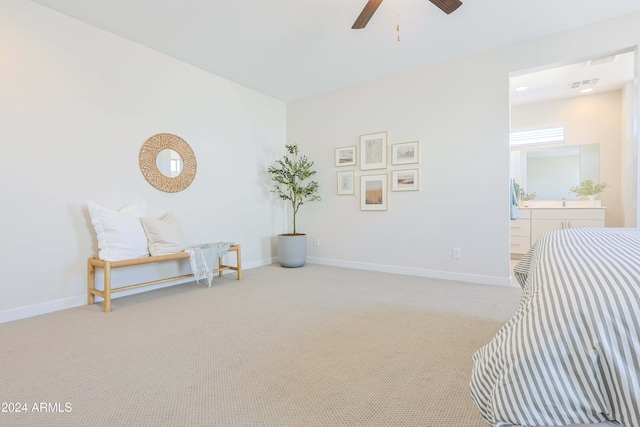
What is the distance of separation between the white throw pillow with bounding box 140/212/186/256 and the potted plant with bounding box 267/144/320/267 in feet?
5.05

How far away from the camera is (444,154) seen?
3656 millimetres

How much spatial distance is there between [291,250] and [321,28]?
2679mm

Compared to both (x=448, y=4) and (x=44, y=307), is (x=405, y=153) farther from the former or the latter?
(x=44, y=307)

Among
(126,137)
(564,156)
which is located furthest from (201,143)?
(564,156)

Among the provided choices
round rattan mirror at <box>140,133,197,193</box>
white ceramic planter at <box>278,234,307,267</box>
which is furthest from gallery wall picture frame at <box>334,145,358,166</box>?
round rattan mirror at <box>140,133,197,193</box>

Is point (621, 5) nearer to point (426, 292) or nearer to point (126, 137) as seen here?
point (426, 292)

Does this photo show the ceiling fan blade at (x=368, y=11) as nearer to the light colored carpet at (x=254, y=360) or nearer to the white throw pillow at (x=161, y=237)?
the light colored carpet at (x=254, y=360)

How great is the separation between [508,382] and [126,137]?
3.53 m

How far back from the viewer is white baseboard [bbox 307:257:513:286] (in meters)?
3.39

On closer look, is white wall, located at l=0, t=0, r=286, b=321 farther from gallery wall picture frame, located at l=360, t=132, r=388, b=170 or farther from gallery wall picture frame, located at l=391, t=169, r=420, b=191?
gallery wall picture frame, located at l=391, t=169, r=420, b=191

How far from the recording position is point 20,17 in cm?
246

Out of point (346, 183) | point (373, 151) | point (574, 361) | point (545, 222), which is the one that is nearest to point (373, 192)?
point (346, 183)

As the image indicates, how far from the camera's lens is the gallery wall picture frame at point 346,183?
436 cm

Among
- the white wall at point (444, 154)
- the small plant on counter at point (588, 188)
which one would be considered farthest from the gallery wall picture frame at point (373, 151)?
the small plant on counter at point (588, 188)
